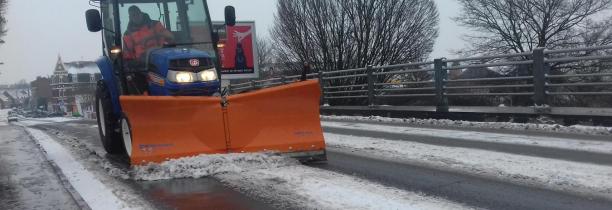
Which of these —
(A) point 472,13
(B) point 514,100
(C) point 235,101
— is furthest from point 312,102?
(A) point 472,13

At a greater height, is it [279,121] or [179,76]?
[179,76]

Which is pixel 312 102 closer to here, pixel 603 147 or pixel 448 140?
pixel 448 140

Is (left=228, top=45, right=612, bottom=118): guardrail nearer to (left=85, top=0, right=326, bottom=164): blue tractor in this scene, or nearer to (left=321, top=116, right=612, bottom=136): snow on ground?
(left=321, top=116, right=612, bottom=136): snow on ground

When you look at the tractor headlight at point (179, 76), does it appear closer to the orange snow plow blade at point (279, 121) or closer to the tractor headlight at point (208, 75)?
the tractor headlight at point (208, 75)

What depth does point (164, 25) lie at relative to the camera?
794 centimetres

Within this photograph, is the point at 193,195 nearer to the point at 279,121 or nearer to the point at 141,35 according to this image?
the point at 279,121

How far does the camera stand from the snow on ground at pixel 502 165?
515 cm

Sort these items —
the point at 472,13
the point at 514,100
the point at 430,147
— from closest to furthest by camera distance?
the point at 430,147, the point at 514,100, the point at 472,13

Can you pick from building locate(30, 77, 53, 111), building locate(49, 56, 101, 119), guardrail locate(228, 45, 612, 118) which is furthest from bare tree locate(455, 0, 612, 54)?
building locate(30, 77, 53, 111)

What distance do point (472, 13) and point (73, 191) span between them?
40211 mm

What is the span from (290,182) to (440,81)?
25.5ft

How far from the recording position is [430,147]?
302 inches

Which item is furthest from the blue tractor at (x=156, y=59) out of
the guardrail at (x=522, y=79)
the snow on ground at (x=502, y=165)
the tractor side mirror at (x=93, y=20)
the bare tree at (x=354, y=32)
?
the bare tree at (x=354, y=32)

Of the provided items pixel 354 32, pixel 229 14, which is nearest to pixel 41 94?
pixel 354 32
